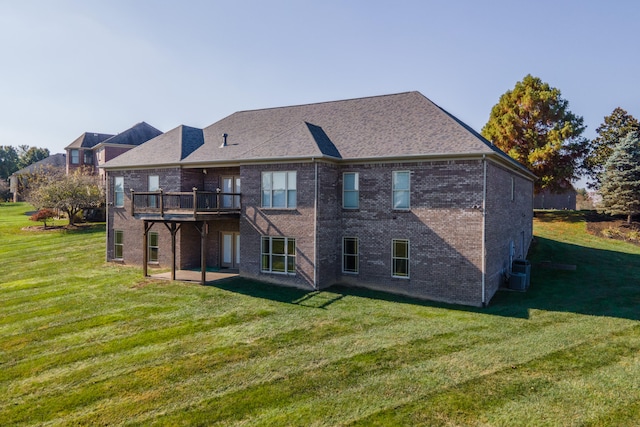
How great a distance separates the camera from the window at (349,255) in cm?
1738

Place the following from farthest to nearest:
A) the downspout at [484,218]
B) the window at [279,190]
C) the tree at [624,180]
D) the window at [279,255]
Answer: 1. the tree at [624,180]
2. the window at [279,255]
3. the window at [279,190]
4. the downspout at [484,218]

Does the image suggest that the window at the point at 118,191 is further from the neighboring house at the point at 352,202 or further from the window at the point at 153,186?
the window at the point at 153,186

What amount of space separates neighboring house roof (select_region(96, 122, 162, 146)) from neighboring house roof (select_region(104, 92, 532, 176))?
26.8m

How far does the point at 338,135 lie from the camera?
1864cm

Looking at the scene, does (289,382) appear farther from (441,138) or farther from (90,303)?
(441,138)

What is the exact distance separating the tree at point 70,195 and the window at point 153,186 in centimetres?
1574

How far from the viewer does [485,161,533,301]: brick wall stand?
1531 centimetres

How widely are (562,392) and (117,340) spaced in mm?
11369

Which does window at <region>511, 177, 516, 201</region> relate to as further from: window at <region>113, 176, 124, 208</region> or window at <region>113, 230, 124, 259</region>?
window at <region>113, 230, 124, 259</region>

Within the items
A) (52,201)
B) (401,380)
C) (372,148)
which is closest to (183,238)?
(372,148)

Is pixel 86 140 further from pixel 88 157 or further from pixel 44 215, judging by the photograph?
pixel 44 215

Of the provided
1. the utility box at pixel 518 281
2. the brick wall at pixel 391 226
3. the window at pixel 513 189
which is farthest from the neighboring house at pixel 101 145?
the utility box at pixel 518 281

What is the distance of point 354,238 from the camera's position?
57.0 ft

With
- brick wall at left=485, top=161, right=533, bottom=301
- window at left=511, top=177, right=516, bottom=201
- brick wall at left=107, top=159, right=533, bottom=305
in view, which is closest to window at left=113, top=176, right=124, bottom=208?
brick wall at left=107, top=159, right=533, bottom=305
